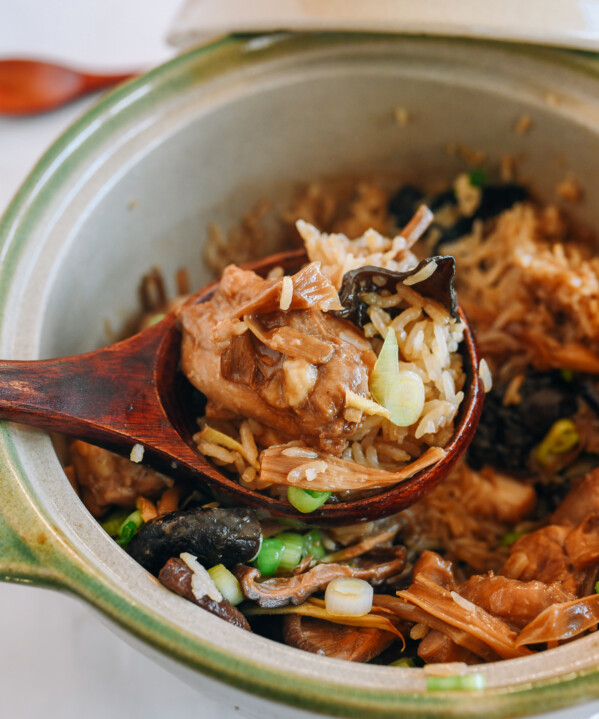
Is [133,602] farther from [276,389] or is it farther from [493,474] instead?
[493,474]

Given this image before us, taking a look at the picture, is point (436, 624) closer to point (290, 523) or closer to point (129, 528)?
point (290, 523)

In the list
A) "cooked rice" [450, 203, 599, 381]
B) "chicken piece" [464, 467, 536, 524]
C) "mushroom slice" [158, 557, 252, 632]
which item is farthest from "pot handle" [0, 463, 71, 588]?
"cooked rice" [450, 203, 599, 381]

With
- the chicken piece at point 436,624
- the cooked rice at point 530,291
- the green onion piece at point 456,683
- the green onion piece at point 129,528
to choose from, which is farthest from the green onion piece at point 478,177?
the green onion piece at point 456,683

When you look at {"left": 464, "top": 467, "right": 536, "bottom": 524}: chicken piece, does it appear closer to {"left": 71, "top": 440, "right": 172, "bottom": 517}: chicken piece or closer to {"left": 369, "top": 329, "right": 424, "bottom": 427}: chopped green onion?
{"left": 369, "top": 329, "right": 424, "bottom": 427}: chopped green onion

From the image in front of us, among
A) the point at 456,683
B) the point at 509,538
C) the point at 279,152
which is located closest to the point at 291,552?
the point at 456,683

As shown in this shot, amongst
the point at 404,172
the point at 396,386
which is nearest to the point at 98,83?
the point at 404,172

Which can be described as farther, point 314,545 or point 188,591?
point 314,545

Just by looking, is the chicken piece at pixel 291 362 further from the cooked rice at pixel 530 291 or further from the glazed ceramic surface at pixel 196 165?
the cooked rice at pixel 530 291
